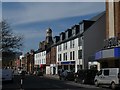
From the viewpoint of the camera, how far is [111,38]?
48625 millimetres

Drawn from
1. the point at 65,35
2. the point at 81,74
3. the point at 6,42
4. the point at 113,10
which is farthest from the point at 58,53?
the point at 81,74

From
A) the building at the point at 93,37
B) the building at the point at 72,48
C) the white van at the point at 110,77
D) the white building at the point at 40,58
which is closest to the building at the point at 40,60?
the white building at the point at 40,58

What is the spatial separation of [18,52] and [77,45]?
13.7 metres

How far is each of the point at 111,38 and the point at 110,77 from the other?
1632cm

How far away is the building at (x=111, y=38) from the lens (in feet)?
151

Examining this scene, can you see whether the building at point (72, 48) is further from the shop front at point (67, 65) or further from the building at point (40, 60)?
the building at point (40, 60)

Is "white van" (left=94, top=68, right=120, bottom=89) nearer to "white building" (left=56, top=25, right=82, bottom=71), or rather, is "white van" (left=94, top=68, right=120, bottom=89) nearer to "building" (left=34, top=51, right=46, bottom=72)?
"white building" (left=56, top=25, right=82, bottom=71)

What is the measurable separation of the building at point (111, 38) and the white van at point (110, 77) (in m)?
9.58

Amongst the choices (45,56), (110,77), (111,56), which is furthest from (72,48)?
(110,77)

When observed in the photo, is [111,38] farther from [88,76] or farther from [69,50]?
[69,50]

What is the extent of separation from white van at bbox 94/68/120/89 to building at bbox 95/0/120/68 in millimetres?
9578

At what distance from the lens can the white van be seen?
104 ft

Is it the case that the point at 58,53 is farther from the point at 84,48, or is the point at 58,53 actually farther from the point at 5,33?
the point at 5,33

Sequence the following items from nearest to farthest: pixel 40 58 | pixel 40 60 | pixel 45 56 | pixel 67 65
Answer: pixel 67 65 → pixel 45 56 → pixel 40 60 → pixel 40 58
